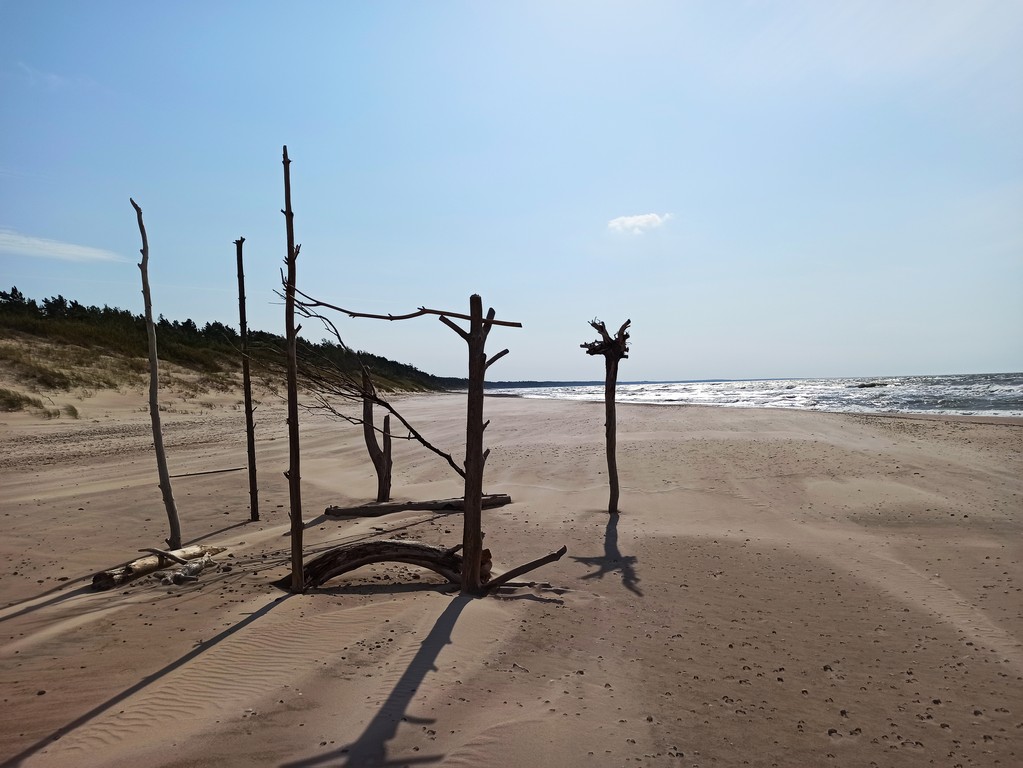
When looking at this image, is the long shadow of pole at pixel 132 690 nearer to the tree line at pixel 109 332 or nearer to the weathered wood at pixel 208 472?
the weathered wood at pixel 208 472

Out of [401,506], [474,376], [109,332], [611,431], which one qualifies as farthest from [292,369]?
[109,332]

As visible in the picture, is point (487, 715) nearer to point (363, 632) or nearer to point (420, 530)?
point (363, 632)

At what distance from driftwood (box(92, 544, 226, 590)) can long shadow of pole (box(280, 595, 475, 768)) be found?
3869mm

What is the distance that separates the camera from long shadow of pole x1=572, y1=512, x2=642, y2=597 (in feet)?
24.0

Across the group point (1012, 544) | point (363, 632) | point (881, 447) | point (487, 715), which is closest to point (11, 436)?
point (363, 632)

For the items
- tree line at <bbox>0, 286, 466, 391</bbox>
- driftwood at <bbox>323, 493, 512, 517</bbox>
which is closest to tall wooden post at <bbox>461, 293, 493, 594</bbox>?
driftwood at <bbox>323, 493, 512, 517</bbox>

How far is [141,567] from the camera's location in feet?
22.4

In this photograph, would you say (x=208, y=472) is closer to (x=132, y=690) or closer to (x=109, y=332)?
(x=132, y=690)

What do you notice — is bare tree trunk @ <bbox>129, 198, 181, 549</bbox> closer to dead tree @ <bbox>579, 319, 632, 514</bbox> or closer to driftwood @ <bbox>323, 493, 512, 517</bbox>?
driftwood @ <bbox>323, 493, 512, 517</bbox>

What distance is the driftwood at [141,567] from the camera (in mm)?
6539

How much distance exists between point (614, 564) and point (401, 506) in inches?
181

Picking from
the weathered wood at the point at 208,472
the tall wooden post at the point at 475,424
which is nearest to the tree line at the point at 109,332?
the weathered wood at the point at 208,472

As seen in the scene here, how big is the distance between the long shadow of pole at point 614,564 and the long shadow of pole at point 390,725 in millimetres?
2814

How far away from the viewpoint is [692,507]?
11133 millimetres
